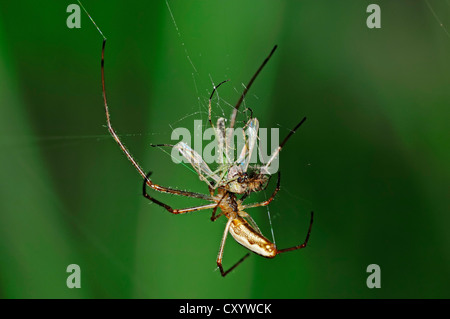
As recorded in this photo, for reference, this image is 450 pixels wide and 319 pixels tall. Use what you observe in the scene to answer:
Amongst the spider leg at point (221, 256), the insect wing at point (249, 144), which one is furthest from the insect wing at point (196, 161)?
the spider leg at point (221, 256)

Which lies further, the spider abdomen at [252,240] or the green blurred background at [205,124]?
the green blurred background at [205,124]

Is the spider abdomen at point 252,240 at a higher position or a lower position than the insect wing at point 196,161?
lower

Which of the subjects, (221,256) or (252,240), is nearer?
(252,240)

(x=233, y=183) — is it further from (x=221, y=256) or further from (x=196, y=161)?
(x=221, y=256)

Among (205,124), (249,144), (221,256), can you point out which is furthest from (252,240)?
(205,124)

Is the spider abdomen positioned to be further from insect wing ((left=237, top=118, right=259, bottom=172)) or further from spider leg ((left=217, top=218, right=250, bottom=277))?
insect wing ((left=237, top=118, right=259, bottom=172))

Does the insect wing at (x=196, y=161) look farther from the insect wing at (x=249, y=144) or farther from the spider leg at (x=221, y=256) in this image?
the spider leg at (x=221, y=256)

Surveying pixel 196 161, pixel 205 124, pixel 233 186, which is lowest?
pixel 233 186
